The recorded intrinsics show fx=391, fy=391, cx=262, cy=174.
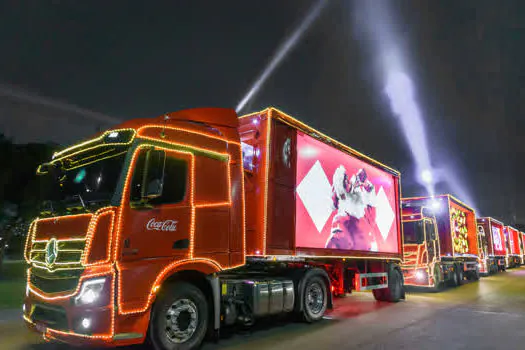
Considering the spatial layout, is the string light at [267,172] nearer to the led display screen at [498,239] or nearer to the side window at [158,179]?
the side window at [158,179]

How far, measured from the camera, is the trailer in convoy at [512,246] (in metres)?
36.5

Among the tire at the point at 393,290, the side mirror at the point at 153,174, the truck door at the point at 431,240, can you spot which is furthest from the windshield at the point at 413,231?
the side mirror at the point at 153,174

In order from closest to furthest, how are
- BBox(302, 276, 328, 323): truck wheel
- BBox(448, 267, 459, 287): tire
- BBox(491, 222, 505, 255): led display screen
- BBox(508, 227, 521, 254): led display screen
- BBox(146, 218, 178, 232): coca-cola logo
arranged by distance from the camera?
BBox(146, 218, 178, 232): coca-cola logo
BBox(302, 276, 328, 323): truck wheel
BBox(448, 267, 459, 287): tire
BBox(491, 222, 505, 255): led display screen
BBox(508, 227, 521, 254): led display screen

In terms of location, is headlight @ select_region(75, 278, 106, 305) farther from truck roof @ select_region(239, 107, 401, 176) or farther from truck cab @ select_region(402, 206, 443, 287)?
truck cab @ select_region(402, 206, 443, 287)

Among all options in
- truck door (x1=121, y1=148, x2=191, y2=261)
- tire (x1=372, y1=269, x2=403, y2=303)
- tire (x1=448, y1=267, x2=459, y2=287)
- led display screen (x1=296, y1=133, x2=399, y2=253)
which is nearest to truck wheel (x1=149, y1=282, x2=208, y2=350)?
Answer: truck door (x1=121, y1=148, x2=191, y2=261)

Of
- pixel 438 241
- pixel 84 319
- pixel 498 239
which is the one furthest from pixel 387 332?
pixel 498 239

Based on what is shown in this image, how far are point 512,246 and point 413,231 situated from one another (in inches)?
1202

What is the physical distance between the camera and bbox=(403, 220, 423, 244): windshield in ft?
49.2

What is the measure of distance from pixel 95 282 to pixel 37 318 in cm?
136

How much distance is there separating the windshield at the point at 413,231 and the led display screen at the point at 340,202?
9.42ft

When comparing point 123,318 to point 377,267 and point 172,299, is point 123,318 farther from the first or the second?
point 377,267

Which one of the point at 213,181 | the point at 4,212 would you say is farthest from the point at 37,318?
the point at 4,212

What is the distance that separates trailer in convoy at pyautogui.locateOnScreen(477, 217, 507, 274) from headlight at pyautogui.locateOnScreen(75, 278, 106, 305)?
26806 mm

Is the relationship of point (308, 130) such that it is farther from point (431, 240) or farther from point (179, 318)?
point (431, 240)
